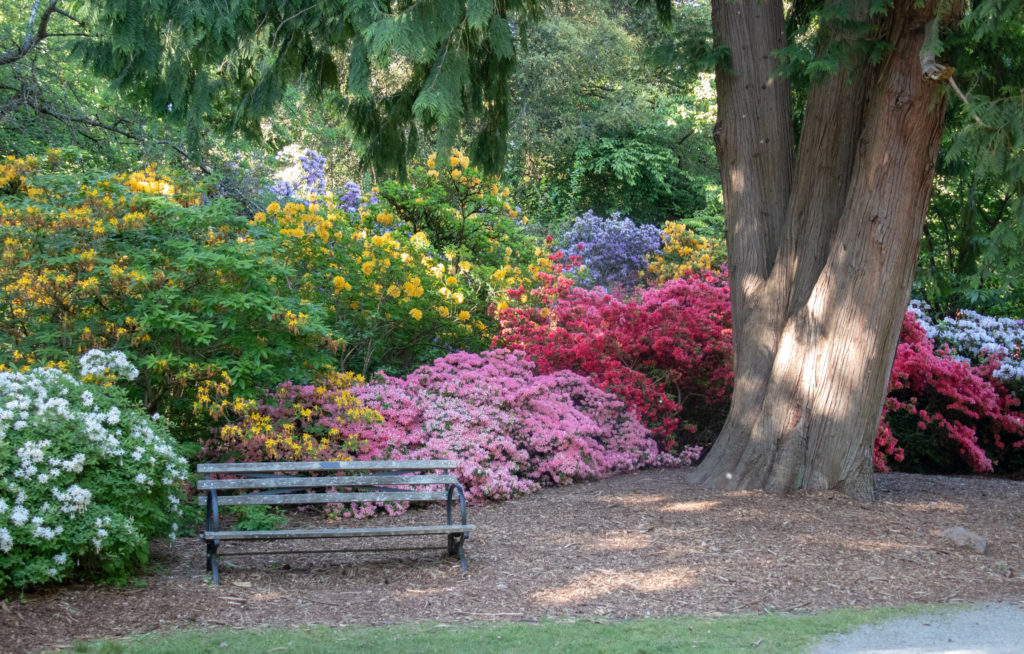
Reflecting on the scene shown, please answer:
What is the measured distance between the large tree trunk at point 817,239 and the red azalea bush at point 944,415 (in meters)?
2.24

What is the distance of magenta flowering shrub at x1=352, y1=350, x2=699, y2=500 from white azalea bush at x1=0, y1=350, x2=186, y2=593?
2298 millimetres

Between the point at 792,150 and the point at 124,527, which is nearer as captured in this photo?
the point at 124,527

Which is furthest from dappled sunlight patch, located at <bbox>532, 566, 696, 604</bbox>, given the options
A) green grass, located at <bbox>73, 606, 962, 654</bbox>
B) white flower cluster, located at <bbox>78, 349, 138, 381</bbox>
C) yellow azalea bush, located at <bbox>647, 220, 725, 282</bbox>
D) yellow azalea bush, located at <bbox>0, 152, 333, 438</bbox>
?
yellow azalea bush, located at <bbox>647, 220, 725, 282</bbox>

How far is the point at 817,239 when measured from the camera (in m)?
6.74

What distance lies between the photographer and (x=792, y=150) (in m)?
7.14

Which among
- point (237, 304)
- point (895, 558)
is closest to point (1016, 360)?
point (895, 558)

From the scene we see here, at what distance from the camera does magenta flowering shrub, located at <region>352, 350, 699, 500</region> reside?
7168 millimetres

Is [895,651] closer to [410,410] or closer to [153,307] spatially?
[410,410]

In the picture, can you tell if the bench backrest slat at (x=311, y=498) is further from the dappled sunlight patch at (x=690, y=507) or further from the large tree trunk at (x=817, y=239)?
the large tree trunk at (x=817, y=239)

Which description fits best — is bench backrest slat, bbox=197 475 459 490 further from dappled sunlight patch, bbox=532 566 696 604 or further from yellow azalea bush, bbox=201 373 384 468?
yellow azalea bush, bbox=201 373 384 468

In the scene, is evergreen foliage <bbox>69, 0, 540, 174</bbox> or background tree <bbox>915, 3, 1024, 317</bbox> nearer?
background tree <bbox>915, 3, 1024, 317</bbox>

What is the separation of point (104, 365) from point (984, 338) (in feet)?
30.2

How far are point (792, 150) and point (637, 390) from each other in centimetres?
284

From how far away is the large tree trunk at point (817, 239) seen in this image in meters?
6.21
